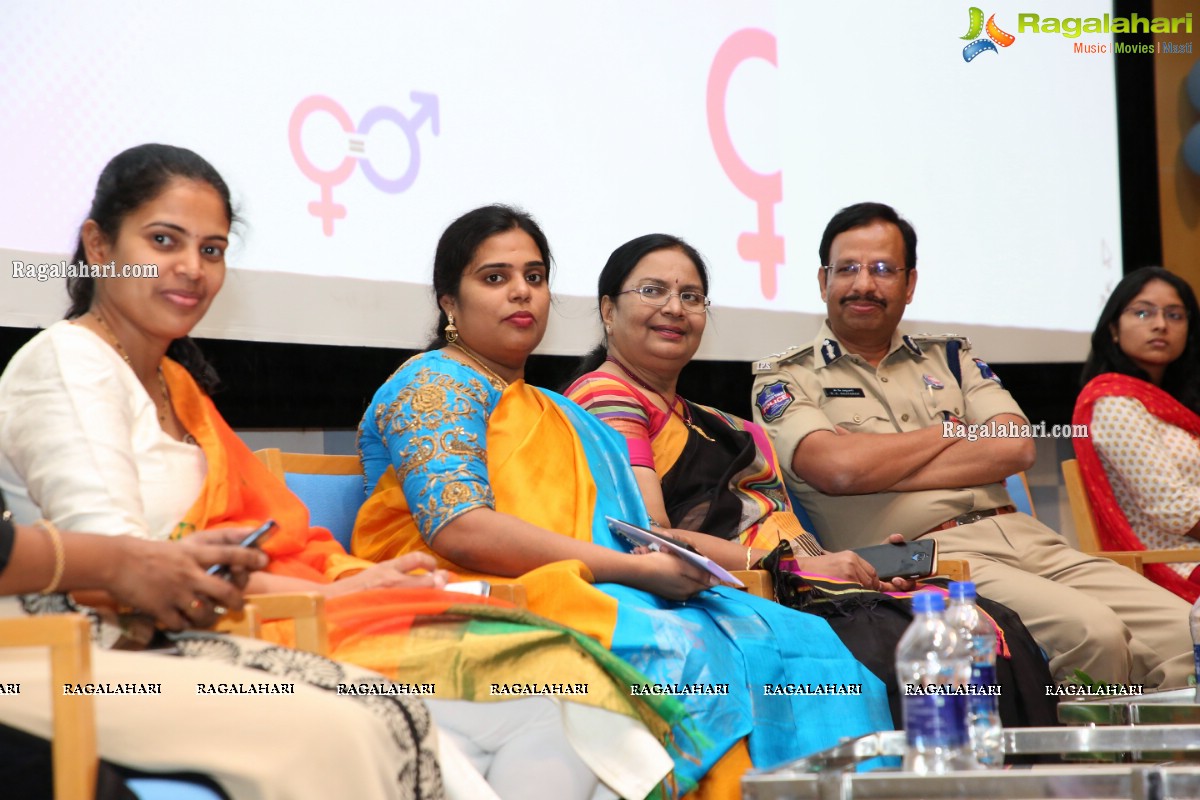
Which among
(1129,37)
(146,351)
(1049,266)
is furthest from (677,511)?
(1129,37)

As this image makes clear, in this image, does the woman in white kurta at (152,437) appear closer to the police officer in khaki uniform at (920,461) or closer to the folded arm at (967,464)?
the police officer in khaki uniform at (920,461)

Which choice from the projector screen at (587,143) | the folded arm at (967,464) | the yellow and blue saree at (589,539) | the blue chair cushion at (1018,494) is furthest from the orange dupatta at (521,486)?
the blue chair cushion at (1018,494)

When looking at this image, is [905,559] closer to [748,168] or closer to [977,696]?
[977,696]

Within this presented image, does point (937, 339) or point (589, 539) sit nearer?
point (589, 539)

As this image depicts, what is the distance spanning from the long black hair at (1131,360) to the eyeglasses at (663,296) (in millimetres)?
1364

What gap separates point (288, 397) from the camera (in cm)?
278

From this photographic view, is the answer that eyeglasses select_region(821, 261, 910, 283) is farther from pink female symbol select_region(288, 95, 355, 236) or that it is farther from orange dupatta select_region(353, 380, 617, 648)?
pink female symbol select_region(288, 95, 355, 236)

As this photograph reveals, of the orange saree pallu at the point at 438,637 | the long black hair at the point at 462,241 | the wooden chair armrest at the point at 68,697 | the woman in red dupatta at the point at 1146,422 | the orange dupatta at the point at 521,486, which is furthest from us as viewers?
the woman in red dupatta at the point at 1146,422

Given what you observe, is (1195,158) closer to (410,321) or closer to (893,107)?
(893,107)

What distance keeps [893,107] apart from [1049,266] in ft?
2.56

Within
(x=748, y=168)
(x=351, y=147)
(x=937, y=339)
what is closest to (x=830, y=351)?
(x=937, y=339)

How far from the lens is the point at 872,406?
303cm

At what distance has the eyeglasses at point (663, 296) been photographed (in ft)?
8.85

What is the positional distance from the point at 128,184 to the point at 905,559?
1560 mm
